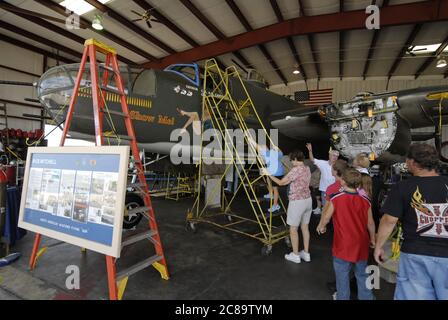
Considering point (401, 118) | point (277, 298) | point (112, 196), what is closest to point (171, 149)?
point (112, 196)

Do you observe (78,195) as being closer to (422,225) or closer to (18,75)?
(422,225)

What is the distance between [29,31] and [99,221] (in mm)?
15311

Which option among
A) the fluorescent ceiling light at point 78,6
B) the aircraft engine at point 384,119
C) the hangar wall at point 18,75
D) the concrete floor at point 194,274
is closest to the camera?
the concrete floor at point 194,274

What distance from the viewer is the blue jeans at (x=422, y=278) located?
1.78 metres

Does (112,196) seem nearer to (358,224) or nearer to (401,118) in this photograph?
(358,224)

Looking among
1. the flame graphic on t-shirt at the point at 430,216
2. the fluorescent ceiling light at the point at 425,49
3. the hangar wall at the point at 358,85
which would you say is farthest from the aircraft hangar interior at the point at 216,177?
the hangar wall at the point at 358,85

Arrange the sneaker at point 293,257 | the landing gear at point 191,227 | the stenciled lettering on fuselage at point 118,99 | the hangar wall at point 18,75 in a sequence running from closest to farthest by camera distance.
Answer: the sneaker at point 293,257 < the stenciled lettering on fuselage at point 118,99 < the landing gear at point 191,227 < the hangar wall at point 18,75

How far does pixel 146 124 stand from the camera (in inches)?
185

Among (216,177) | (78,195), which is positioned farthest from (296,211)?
→ (78,195)

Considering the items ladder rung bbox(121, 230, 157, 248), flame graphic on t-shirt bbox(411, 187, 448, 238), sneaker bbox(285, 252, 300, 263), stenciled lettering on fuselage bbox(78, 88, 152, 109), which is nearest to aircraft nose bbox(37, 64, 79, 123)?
stenciled lettering on fuselage bbox(78, 88, 152, 109)

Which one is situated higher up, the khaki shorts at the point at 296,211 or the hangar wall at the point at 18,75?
the hangar wall at the point at 18,75

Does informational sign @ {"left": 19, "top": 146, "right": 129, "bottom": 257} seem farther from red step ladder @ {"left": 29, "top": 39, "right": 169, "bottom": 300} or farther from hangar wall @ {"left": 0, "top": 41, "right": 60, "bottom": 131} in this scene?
hangar wall @ {"left": 0, "top": 41, "right": 60, "bottom": 131}

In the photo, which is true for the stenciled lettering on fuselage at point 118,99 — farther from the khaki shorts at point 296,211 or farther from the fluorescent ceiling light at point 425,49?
the fluorescent ceiling light at point 425,49

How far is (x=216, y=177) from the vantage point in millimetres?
5957
